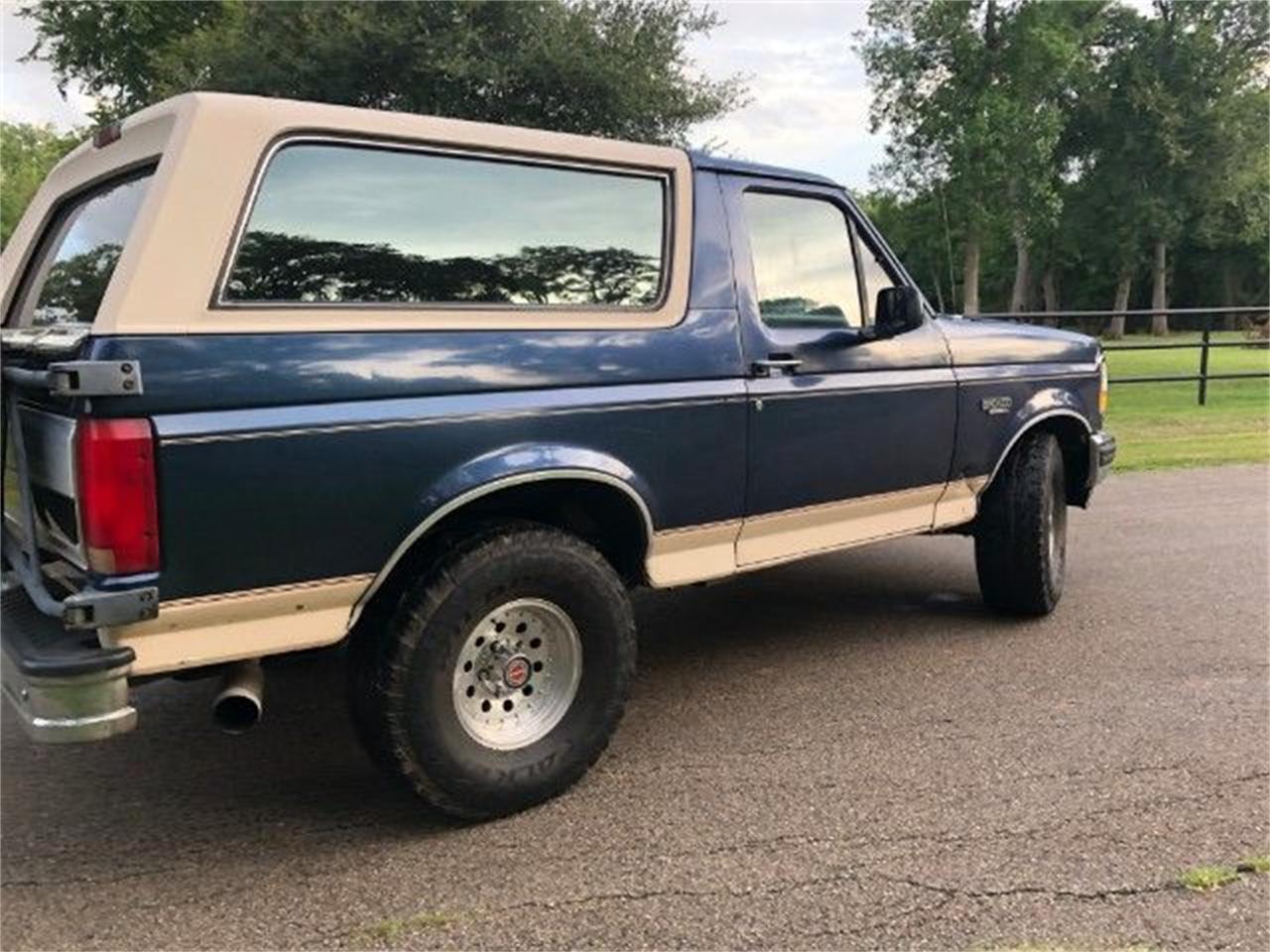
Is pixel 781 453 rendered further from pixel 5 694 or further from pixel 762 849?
pixel 5 694

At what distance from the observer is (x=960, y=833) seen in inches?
125

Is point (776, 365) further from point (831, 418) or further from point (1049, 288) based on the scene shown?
point (1049, 288)

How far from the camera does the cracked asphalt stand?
2756 millimetres

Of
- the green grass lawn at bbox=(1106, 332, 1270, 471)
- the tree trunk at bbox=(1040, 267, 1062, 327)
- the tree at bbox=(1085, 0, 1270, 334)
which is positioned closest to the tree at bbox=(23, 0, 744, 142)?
the green grass lawn at bbox=(1106, 332, 1270, 471)

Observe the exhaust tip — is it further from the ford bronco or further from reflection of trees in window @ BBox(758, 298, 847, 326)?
reflection of trees in window @ BBox(758, 298, 847, 326)

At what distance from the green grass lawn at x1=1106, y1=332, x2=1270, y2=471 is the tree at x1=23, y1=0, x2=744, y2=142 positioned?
7.52m

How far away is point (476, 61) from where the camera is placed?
48.3ft

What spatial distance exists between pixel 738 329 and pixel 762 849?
1771mm

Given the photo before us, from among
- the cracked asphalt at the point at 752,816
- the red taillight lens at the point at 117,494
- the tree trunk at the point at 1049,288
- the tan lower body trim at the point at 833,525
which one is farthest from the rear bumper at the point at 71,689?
the tree trunk at the point at 1049,288

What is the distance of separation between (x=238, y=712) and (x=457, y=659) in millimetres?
609

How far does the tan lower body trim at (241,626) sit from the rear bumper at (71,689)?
2.6 inches

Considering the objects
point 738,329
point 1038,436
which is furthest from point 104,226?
point 1038,436

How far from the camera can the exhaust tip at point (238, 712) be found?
2.92m

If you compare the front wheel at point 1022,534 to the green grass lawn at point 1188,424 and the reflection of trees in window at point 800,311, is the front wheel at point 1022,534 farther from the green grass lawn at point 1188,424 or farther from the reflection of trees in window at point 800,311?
the green grass lawn at point 1188,424
